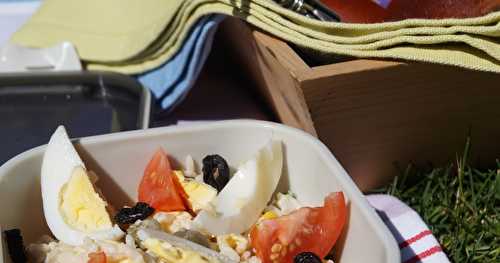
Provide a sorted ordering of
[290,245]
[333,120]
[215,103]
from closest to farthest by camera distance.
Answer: [290,245], [333,120], [215,103]

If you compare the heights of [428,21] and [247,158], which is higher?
[428,21]

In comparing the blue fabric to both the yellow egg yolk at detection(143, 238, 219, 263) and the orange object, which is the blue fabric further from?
the yellow egg yolk at detection(143, 238, 219, 263)

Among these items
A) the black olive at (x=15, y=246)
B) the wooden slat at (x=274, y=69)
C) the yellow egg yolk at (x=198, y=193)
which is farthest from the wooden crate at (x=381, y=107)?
the black olive at (x=15, y=246)

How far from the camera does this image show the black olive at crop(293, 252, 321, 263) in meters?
0.44

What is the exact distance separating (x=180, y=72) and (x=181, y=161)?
202mm

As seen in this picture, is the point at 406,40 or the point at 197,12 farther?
the point at 197,12

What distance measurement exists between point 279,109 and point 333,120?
10 centimetres

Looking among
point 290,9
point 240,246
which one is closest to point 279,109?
point 290,9

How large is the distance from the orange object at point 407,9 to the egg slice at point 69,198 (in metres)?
0.27

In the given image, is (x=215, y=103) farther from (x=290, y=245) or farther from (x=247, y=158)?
(x=290, y=245)

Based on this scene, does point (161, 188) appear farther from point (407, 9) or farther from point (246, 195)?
point (407, 9)

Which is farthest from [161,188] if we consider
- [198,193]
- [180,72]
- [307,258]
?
[180,72]

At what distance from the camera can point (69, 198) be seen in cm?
49

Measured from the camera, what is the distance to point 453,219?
0.62 metres
